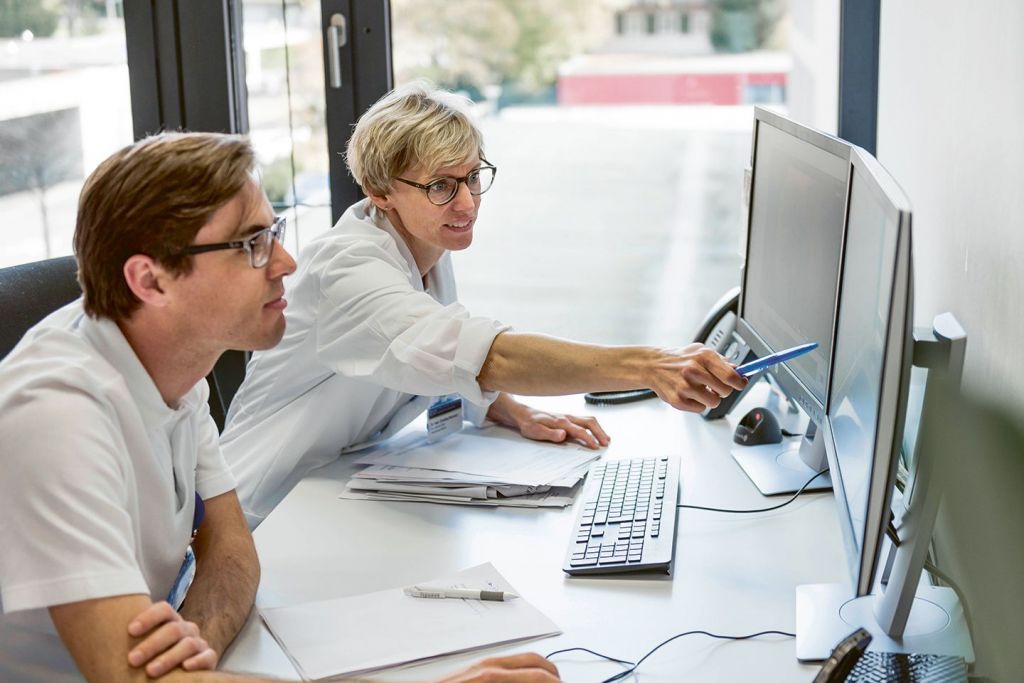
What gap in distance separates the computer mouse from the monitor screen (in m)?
0.12

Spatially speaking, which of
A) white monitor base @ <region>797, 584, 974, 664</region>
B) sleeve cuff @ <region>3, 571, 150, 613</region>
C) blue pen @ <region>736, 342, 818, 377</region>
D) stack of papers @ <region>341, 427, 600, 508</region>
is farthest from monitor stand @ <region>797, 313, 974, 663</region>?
sleeve cuff @ <region>3, 571, 150, 613</region>

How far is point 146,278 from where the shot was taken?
1.23 meters

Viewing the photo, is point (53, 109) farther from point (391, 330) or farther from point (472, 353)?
point (472, 353)

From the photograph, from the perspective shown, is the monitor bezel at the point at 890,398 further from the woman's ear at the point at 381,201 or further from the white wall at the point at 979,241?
the woman's ear at the point at 381,201

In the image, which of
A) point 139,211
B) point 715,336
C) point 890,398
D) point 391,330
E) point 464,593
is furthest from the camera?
point 715,336

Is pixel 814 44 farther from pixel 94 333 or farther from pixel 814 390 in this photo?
pixel 94 333

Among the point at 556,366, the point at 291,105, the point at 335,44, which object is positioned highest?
the point at 335,44

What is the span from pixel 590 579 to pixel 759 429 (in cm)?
62

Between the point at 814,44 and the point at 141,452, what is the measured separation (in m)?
2.05

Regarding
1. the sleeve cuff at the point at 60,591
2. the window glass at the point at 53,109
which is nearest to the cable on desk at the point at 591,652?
the sleeve cuff at the point at 60,591

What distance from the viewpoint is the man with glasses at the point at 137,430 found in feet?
3.55

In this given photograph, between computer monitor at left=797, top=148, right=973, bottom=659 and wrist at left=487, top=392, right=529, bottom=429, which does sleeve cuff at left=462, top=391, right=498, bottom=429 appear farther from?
computer monitor at left=797, top=148, right=973, bottom=659

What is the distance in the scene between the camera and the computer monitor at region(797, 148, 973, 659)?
1.03 m

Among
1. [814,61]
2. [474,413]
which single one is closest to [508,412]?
[474,413]
